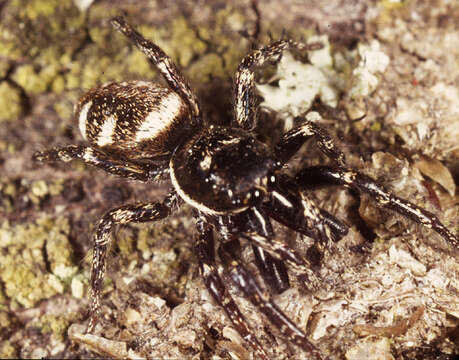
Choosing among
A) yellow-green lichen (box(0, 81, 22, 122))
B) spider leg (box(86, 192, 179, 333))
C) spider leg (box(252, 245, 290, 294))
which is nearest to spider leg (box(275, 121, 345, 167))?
spider leg (box(252, 245, 290, 294))

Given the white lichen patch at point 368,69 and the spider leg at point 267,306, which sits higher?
the white lichen patch at point 368,69

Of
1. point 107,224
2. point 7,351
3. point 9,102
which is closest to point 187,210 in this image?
point 107,224

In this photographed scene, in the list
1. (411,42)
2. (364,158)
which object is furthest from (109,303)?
(411,42)

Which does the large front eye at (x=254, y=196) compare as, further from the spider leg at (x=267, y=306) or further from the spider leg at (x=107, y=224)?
the spider leg at (x=107, y=224)

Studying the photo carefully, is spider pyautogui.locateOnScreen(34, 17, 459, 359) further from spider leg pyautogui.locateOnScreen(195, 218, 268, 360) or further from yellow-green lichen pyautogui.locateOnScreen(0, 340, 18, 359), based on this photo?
yellow-green lichen pyautogui.locateOnScreen(0, 340, 18, 359)

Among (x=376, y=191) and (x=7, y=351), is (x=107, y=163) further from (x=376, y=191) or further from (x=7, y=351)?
(x=376, y=191)

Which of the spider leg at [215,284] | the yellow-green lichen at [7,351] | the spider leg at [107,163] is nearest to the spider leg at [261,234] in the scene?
the spider leg at [215,284]

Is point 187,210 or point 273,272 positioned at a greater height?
point 187,210
